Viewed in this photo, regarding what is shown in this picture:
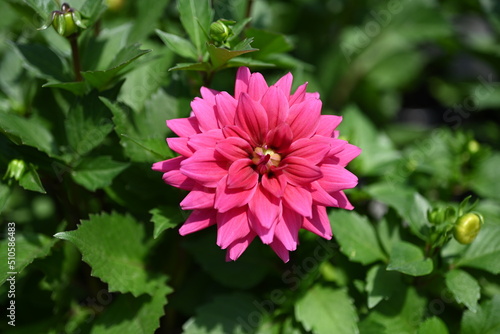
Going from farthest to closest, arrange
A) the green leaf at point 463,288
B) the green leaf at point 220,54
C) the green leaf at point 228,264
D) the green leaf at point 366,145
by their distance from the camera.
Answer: the green leaf at point 366,145, the green leaf at point 228,264, the green leaf at point 463,288, the green leaf at point 220,54

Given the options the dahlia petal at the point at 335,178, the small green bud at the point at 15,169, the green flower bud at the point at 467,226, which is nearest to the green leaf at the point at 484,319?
the green flower bud at the point at 467,226

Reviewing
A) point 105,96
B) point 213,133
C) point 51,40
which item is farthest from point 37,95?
point 213,133

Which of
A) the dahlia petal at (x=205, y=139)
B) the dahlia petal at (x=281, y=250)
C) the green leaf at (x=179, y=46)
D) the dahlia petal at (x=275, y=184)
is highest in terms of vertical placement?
the green leaf at (x=179, y=46)

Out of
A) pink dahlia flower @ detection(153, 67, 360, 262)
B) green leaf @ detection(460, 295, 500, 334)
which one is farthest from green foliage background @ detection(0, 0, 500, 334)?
pink dahlia flower @ detection(153, 67, 360, 262)

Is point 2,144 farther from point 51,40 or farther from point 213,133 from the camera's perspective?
Result: point 213,133

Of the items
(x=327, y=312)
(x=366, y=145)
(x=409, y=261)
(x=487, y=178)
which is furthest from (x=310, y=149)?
(x=487, y=178)

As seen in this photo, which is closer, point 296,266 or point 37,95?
point 296,266

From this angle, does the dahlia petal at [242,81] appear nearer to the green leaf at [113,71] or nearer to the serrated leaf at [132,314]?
the green leaf at [113,71]
